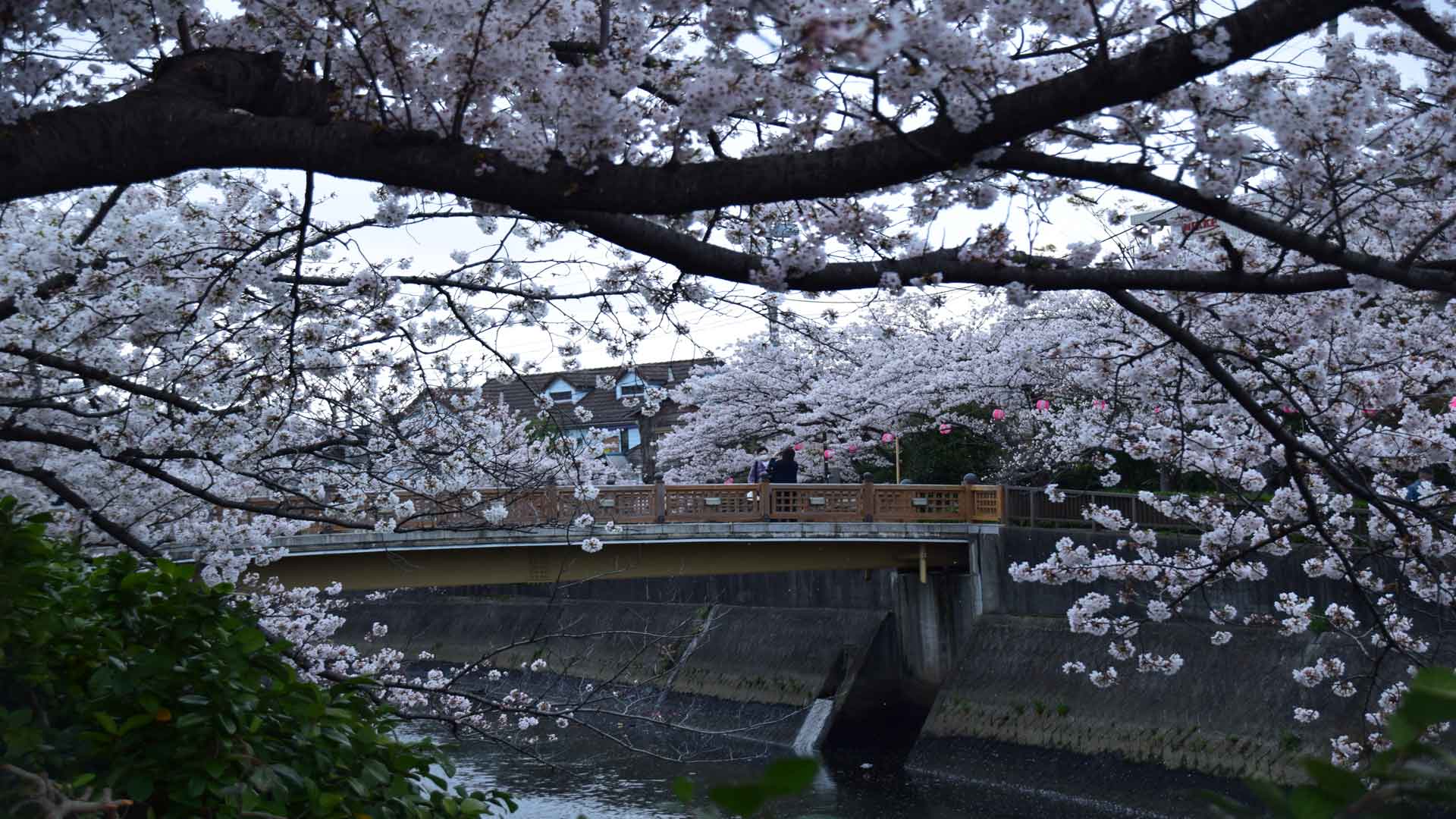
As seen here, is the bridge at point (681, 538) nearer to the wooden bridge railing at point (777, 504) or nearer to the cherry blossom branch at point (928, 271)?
the wooden bridge railing at point (777, 504)

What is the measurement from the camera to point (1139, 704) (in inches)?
693

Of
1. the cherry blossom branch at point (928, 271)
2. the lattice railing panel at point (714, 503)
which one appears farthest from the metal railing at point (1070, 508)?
the cherry blossom branch at point (928, 271)

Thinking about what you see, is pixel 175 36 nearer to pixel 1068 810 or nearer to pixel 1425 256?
pixel 1425 256

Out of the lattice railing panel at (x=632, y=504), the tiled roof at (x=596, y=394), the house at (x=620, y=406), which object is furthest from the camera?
the lattice railing panel at (x=632, y=504)

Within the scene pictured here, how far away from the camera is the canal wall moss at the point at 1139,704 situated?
15977mm

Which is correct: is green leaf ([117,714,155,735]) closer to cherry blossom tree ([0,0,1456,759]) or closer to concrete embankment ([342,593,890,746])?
cherry blossom tree ([0,0,1456,759])

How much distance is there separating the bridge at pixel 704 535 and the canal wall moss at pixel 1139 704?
5.83 ft

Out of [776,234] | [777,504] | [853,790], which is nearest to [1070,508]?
[777,504]

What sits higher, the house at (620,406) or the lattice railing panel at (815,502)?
the house at (620,406)

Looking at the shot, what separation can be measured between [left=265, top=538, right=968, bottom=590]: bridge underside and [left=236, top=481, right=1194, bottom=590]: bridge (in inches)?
0.8

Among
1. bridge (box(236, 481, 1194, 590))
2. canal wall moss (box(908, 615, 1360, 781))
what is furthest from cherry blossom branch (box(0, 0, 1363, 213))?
canal wall moss (box(908, 615, 1360, 781))

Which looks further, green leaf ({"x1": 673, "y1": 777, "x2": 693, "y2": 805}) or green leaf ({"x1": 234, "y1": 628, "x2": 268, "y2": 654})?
green leaf ({"x1": 234, "y1": 628, "x2": 268, "y2": 654})

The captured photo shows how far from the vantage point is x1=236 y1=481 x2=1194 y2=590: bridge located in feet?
52.1

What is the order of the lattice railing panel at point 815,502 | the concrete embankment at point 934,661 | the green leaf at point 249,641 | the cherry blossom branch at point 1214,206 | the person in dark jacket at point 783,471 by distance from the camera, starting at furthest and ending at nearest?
the person in dark jacket at point 783,471 → the lattice railing panel at point 815,502 → the concrete embankment at point 934,661 → the green leaf at point 249,641 → the cherry blossom branch at point 1214,206
